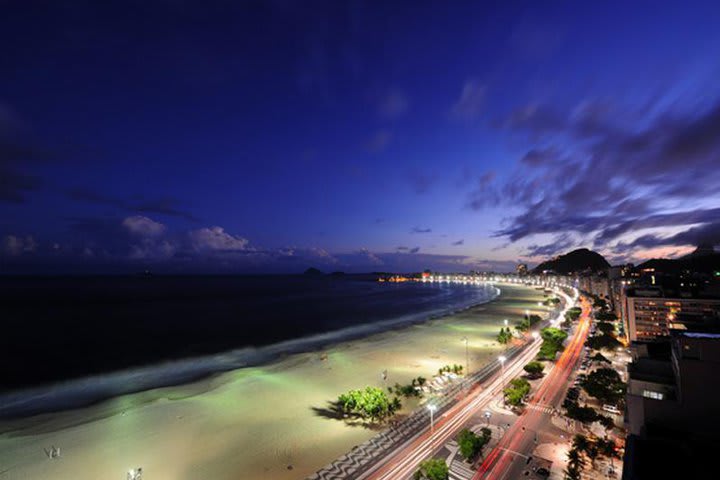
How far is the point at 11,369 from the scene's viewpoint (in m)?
67.1

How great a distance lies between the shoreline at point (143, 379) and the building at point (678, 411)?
198 feet

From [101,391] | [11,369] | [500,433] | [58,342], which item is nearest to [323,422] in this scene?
[500,433]

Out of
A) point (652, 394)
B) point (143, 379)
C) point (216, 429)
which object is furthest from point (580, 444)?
point (143, 379)

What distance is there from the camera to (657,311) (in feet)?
290

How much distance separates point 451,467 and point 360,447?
A: 898cm

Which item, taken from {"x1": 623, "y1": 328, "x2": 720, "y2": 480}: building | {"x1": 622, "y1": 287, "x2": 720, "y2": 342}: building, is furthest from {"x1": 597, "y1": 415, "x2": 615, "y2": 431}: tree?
{"x1": 622, "y1": 287, "x2": 720, "y2": 342}: building

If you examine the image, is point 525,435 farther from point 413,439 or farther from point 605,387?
point 605,387

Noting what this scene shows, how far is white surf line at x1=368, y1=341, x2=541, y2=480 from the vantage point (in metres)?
30.1

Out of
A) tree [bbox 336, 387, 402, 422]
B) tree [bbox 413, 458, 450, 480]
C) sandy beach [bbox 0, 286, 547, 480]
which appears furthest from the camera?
tree [bbox 336, 387, 402, 422]

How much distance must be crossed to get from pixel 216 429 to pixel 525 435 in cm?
3434

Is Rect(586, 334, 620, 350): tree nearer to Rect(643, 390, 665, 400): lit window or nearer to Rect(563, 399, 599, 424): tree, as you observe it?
Rect(643, 390, 665, 400): lit window

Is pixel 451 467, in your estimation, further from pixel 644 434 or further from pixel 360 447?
pixel 644 434

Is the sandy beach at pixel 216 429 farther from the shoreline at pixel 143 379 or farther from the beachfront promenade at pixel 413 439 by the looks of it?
the shoreline at pixel 143 379

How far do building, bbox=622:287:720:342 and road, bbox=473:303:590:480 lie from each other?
46.8 metres
